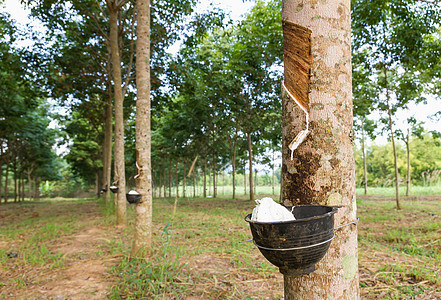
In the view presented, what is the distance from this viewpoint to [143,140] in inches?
166

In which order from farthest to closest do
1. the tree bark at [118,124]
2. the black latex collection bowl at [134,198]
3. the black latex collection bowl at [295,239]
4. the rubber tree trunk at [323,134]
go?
the tree bark at [118,124] → the black latex collection bowl at [134,198] → the rubber tree trunk at [323,134] → the black latex collection bowl at [295,239]

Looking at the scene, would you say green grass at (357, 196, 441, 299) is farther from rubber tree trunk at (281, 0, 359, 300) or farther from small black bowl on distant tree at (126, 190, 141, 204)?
small black bowl on distant tree at (126, 190, 141, 204)

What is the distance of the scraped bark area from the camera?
4.44ft

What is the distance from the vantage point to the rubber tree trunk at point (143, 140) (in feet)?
12.9

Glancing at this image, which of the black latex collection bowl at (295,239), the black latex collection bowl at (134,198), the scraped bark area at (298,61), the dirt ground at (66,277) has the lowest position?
the dirt ground at (66,277)

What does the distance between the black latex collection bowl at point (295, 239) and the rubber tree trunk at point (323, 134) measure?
0.23m

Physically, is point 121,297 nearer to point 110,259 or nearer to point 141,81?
point 110,259

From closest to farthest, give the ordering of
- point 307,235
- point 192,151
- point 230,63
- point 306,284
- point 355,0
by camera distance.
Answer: point 307,235
point 306,284
point 355,0
point 230,63
point 192,151

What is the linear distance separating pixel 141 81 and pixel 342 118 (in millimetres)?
3594

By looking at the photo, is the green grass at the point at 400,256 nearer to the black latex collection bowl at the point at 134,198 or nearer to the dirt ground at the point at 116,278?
the dirt ground at the point at 116,278

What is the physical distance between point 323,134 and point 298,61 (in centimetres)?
39

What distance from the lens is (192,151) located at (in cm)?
1720

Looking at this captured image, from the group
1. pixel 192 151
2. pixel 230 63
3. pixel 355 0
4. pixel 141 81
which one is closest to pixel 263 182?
pixel 192 151

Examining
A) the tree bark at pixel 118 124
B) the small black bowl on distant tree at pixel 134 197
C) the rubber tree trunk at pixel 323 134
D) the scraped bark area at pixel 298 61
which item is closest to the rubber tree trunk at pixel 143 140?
the small black bowl on distant tree at pixel 134 197
